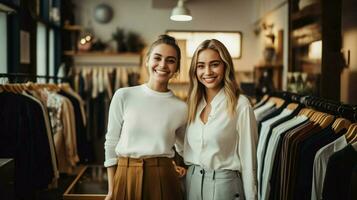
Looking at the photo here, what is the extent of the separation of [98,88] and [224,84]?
4.59 metres

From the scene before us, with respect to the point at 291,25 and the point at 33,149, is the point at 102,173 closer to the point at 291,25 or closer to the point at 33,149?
the point at 33,149

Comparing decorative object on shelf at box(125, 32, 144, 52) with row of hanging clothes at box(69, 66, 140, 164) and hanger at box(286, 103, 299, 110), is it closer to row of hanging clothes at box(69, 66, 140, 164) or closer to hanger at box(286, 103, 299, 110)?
row of hanging clothes at box(69, 66, 140, 164)

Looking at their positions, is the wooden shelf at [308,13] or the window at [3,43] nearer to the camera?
the wooden shelf at [308,13]

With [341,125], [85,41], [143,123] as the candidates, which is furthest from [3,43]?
→ [341,125]

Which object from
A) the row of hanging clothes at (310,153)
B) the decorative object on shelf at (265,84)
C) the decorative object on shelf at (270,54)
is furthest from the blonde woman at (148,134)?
the decorative object on shelf at (270,54)

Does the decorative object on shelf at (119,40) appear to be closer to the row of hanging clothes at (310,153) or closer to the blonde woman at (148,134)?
the row of hanging clothes at (310,153)

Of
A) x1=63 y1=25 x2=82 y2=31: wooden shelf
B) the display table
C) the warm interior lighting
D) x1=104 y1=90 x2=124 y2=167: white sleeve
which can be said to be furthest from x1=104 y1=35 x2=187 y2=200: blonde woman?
x1=63 y1=25 x2=82 y2=31: wooden shelf

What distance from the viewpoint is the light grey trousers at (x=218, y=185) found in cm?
196

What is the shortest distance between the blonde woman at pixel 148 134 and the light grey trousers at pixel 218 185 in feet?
0.54

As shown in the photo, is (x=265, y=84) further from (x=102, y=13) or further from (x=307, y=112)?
(x=307, y=112)

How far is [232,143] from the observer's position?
6.53 feet

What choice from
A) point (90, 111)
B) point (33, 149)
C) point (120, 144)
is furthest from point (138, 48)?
point (120, 144)

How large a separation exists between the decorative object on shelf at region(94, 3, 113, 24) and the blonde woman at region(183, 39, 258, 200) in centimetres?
515

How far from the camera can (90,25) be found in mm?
6992
